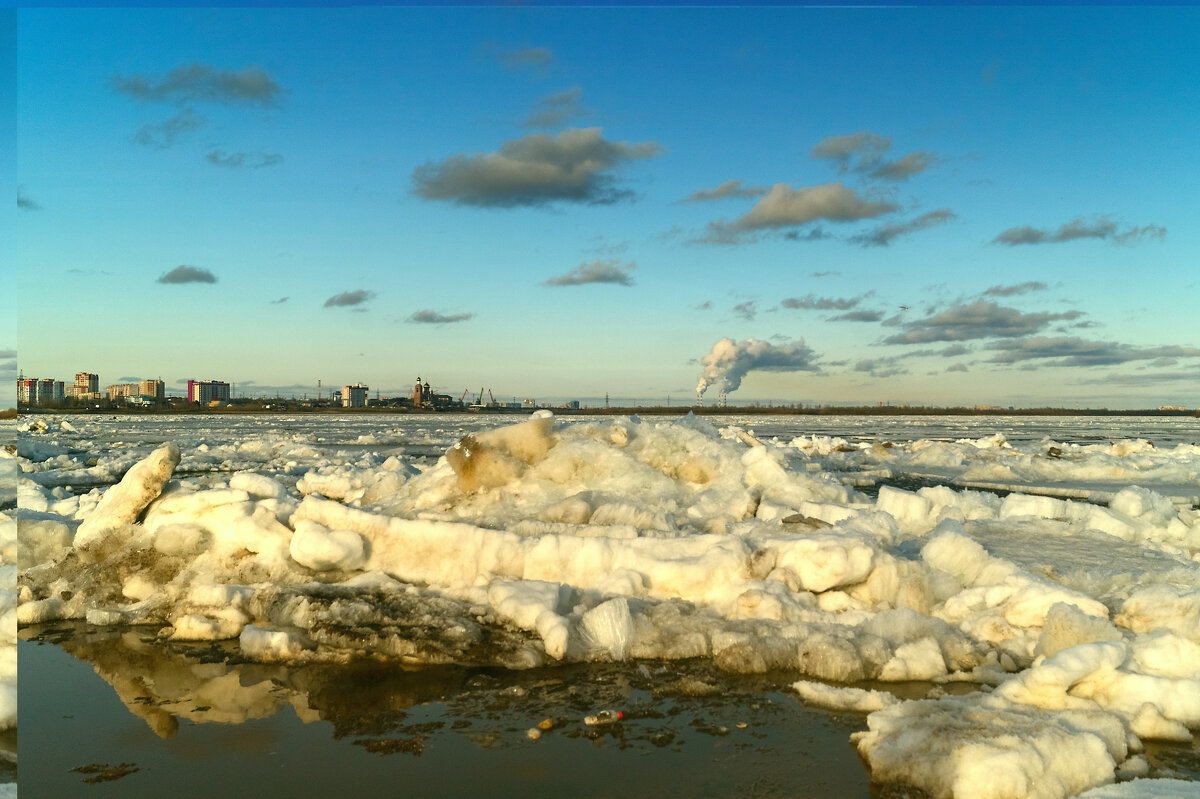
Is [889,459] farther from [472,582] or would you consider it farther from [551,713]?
[551,713]

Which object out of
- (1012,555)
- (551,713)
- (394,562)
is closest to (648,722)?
(551,713)

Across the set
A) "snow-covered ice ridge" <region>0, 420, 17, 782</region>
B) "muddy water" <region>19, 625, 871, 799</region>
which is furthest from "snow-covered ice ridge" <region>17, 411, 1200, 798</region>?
"snow-covered ice ridge" <region>0, 420, 17, 782</region>

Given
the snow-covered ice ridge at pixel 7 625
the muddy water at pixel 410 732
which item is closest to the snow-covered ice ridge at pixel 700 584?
the muddy water at pixel 410 732

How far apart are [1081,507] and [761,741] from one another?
607 centimetres

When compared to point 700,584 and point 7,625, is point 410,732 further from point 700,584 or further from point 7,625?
point 700,584

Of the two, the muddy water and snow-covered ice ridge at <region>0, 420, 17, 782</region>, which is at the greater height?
snow-covered ice ridge at <region>0, 420, 17, 782</region>

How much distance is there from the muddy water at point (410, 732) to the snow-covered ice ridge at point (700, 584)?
217mm

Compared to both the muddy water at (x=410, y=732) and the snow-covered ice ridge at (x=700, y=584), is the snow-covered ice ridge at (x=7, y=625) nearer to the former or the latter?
the muddy water at (x=410, y=732)

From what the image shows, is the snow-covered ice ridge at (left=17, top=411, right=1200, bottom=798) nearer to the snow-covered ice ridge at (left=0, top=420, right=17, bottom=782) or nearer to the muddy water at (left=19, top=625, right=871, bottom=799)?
the muddy water at (left=19, top=625, right=871, bottom=799)

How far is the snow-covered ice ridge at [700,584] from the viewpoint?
359 cm

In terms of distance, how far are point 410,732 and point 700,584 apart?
7.26 ft

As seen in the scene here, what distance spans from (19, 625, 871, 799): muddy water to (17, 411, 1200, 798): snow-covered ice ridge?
217 millimetres

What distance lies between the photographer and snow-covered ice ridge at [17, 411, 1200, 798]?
359cm

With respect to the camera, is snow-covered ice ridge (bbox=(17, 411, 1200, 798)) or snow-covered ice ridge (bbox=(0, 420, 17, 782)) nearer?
snow-covered ice ridge (bbox=(0, 420, 17, 782))
